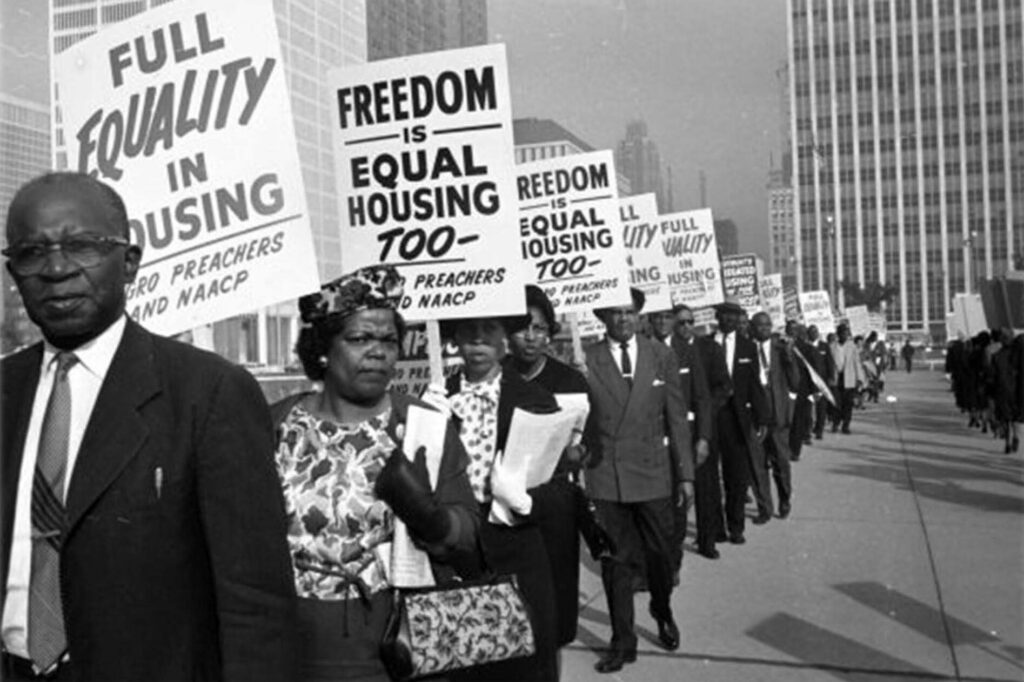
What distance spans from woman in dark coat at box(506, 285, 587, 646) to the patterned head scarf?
1116 mm

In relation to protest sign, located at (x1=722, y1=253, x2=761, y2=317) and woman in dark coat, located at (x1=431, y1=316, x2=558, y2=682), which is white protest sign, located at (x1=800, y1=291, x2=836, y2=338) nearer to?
protest sign, located at (x1=722, y1=253, x2=761, y2=317)

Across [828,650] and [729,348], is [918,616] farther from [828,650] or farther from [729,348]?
[729,348]

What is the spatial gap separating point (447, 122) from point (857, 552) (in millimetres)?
5191

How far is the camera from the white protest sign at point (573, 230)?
25.6 feet

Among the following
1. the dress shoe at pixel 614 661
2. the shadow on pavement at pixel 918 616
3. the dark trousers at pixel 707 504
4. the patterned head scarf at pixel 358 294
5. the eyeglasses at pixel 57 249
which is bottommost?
the shadow on pavement at pixel 918 616

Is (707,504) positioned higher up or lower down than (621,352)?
lower down

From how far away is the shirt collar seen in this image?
2.02 meters

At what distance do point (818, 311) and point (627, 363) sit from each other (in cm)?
2290

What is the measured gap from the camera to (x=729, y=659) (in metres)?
5.78

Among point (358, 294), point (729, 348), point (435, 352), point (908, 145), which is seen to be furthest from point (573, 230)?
point (908, 145)

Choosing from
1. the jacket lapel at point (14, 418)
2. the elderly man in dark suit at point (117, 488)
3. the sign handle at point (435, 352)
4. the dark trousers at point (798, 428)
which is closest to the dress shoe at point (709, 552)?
the sign handle at point (435, 352)

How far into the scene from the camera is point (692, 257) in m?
13.4

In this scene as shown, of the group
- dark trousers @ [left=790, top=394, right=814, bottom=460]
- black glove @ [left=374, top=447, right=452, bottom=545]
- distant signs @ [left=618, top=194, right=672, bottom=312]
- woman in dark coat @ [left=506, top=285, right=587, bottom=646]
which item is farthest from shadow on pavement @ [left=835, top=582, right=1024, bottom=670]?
dark trousers @ [left=790, top=394, right=814, bottom=460]

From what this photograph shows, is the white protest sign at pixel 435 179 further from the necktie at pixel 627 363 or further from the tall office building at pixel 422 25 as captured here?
the necktie at pixel 627 363
